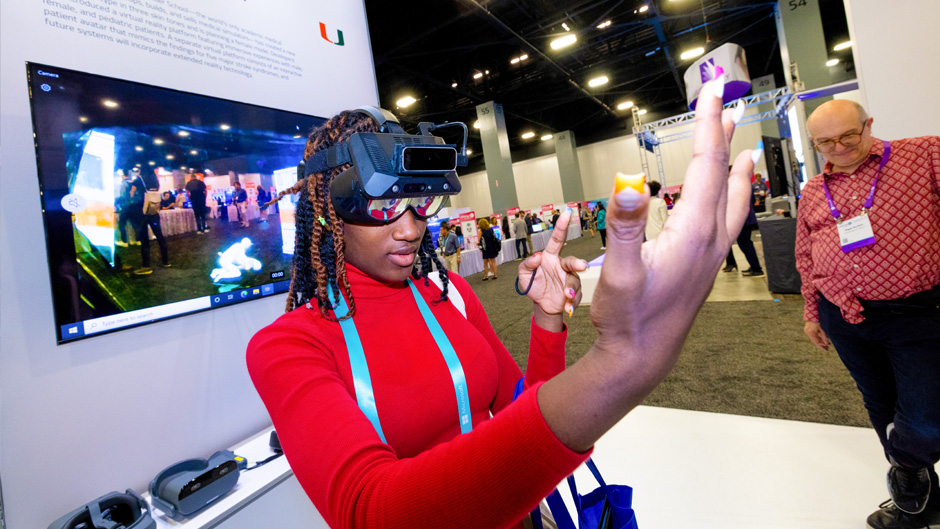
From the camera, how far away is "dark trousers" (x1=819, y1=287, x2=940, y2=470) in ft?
5.25

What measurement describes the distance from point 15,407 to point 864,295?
310cm

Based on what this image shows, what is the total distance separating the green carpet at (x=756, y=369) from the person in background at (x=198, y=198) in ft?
10.3

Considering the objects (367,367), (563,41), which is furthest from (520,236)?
(367,367)

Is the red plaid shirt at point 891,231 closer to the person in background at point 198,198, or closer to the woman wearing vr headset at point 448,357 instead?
the woman wearing vr headset at point 448,357

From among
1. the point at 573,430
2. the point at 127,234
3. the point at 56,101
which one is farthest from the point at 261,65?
the point at 573,430

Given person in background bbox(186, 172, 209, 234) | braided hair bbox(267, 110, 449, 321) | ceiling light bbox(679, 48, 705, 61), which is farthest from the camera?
ceiling light bbox(679, 48, 705, 61)

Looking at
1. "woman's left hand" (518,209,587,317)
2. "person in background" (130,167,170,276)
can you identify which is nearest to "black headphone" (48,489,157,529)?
"person in background" (130,167,170,276)

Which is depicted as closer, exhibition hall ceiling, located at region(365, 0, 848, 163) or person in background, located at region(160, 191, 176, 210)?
person in background, located at region(160, 191, 176, 210)

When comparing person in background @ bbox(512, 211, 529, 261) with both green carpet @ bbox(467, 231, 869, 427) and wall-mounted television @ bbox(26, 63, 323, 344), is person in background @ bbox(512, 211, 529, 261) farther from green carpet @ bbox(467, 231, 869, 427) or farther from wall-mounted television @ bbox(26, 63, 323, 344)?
wall-mounted television @ bbox(26, 63, 323, 344)

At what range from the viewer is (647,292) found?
0.41 meters

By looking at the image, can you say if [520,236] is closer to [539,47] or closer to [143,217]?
[539,47]

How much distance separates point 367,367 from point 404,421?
5.3 inches

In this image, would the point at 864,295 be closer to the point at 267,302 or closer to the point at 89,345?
the point at 267,302

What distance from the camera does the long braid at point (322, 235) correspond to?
97 centimetres
